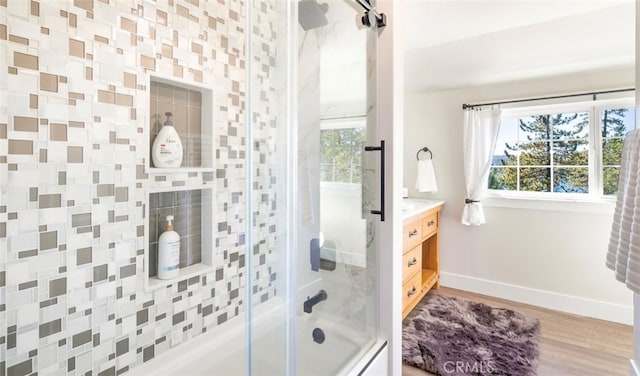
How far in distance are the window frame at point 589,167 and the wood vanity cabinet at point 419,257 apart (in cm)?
76

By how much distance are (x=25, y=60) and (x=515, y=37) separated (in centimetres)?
252

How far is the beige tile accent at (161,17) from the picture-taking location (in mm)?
1293

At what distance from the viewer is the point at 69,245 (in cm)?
108

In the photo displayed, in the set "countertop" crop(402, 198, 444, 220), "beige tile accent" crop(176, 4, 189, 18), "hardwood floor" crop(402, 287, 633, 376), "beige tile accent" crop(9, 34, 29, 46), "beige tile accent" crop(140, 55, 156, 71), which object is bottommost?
"hardwood floor" crop(402, 287, 633, 376)

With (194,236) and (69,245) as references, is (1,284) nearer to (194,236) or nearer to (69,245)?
(69,245)

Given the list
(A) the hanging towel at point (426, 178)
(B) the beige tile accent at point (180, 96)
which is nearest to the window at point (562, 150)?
(A) the hanging towel at point (426, 178)

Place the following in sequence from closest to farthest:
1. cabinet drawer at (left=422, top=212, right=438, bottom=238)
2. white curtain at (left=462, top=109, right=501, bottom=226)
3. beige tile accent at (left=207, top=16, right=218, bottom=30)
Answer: beige tile accent at (left=207, top=16, right=218, bottom=30) < cabinet drawer at (left=422, top=212, right=438, bottom=238) < white curtain at (left=462, top=109, right=501, bottom=226)

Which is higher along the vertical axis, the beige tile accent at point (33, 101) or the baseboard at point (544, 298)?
the beige tile accent at point (33, 101)

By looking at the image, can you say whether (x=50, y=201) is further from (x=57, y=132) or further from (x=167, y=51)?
(x=167, y=51)

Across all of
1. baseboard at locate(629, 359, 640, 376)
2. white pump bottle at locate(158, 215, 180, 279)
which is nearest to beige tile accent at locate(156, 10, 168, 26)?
white pump bottle at locate(158, 215, 180, 279)

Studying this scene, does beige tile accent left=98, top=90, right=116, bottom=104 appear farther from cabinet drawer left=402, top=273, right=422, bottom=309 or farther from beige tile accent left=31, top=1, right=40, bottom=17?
cabinet drawer left=402, top=273, right=422, bottom=309

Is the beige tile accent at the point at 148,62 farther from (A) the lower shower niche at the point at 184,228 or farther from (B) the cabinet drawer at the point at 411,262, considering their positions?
(B) the cabinet drawer at the point at 411,262

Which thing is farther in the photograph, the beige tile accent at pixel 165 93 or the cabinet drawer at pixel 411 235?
the cabinet drawer at pixel 411 235

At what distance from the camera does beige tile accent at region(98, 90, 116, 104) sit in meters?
1.14
